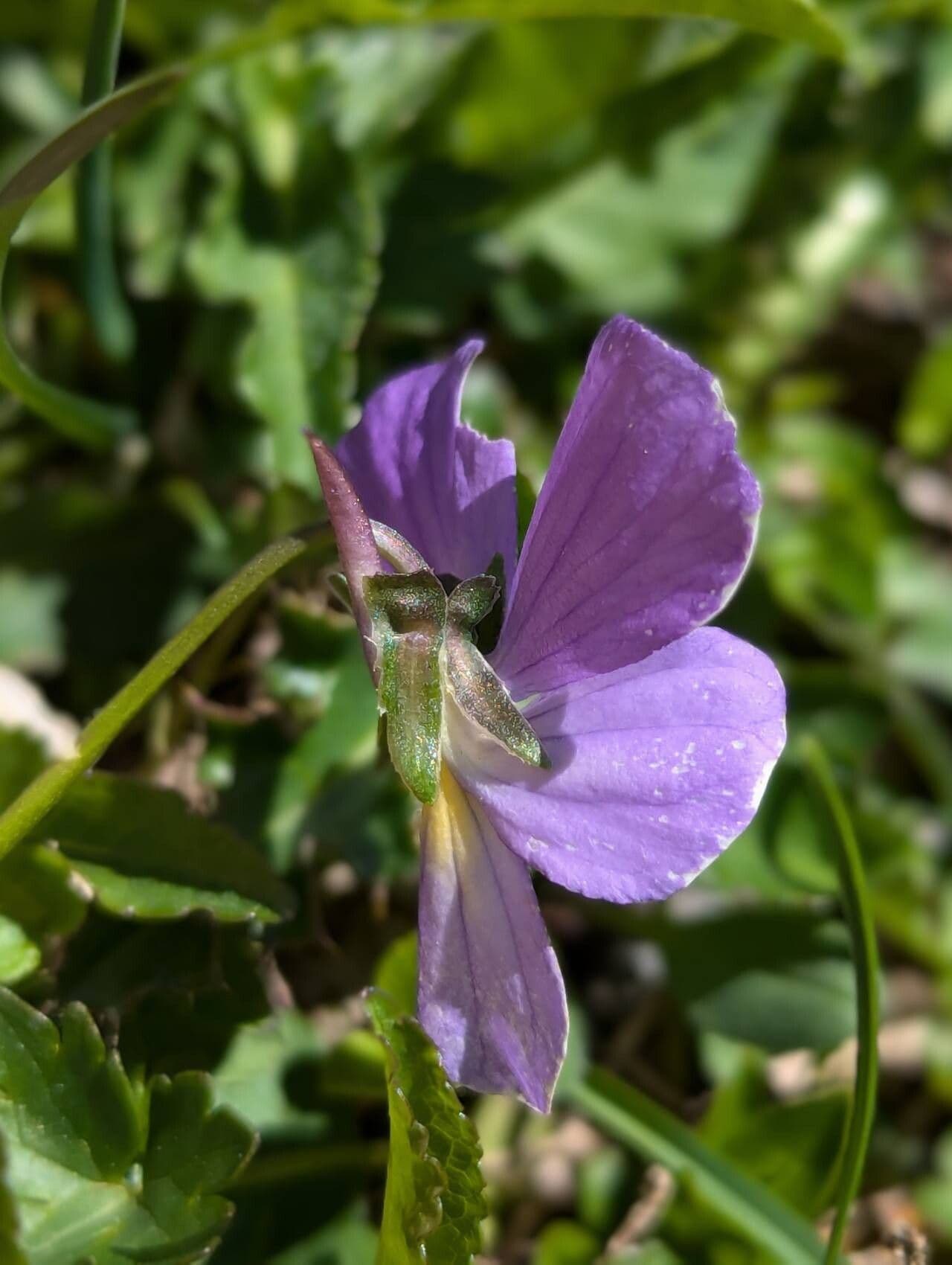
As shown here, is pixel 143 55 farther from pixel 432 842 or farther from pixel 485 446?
pixel 432 842

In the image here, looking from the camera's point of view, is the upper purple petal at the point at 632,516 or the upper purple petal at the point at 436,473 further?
the upper purple petal at the point at 436,473

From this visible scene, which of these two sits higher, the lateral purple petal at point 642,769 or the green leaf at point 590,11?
the green leaf at point 590,11

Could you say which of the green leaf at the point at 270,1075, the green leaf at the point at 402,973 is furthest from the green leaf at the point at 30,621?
the green leaf at the point at 402,973

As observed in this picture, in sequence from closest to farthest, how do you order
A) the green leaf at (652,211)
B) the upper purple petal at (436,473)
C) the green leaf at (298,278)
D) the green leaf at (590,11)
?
the upper purple petal at (436,473) < the green leaf at (590,11) < the green leaf at (298,278) < the green leaf at (652,211)

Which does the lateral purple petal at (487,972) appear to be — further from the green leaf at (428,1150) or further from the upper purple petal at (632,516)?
the upper purple petal at (632,516)

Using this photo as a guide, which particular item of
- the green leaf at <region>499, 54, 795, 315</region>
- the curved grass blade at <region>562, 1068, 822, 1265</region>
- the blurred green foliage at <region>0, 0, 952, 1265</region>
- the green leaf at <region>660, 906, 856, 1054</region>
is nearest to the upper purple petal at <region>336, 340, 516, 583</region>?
the blurred green foliage at <region>0, 0, 952, 1265</region>

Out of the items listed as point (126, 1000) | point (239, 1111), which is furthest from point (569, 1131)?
point (126, 1000)

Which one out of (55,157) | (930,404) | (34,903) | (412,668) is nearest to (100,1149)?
(34,903)

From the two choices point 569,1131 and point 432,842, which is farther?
point 569,1131
